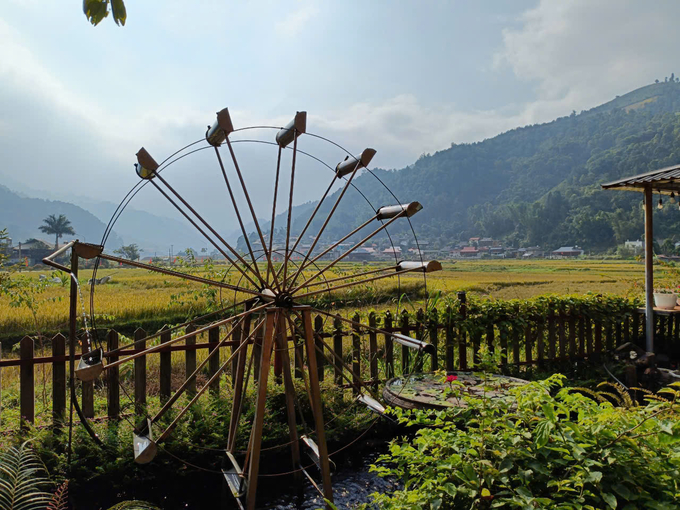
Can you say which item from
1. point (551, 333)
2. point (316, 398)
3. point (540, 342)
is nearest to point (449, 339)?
point (540, 342)

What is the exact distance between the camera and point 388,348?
5.68 meters

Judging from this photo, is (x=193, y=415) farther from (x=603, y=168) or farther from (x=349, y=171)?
(x=603, y=168)

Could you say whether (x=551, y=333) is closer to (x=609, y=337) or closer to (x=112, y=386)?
(x=609, y=337)

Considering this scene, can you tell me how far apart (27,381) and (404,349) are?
157 inches

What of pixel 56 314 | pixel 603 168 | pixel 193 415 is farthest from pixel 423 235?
pixel 193 415

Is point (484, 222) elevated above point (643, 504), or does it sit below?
above

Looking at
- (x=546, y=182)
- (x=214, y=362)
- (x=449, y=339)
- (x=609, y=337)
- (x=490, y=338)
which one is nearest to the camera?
(x=214, y=362)

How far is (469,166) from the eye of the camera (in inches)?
5901

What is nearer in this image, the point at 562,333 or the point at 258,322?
the point at 258,322

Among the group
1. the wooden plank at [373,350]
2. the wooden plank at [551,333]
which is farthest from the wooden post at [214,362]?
the wooden plank at [551,333]

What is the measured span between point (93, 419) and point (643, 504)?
4237mm

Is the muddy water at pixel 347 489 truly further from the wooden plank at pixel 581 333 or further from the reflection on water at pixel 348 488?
the wooden plank at pixel 581 333

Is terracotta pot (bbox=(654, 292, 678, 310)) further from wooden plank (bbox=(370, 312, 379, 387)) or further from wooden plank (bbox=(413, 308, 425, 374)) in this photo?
wooden plank (bbox=(370, 312, 379, 387))

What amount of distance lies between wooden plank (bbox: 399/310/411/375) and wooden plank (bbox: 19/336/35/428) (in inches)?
151
